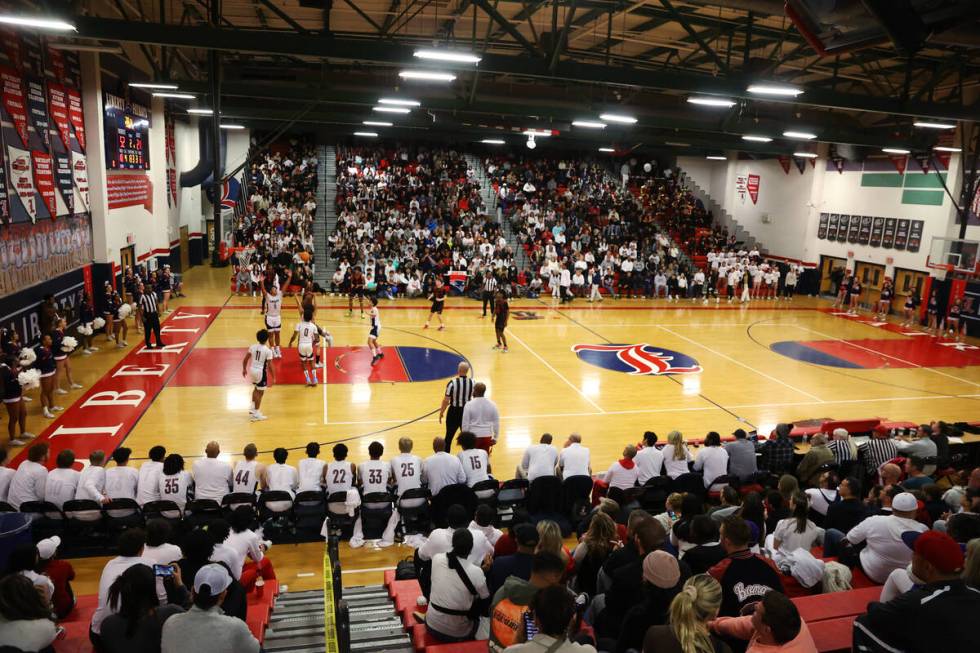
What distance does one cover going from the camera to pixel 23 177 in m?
13.6

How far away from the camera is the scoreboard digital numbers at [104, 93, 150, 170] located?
1866 centimetres

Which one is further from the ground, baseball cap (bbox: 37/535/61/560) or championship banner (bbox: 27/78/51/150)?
championship banner (bbox: 27/78/51/150)

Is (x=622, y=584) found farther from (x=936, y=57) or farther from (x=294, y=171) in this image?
(x=294, y=171)

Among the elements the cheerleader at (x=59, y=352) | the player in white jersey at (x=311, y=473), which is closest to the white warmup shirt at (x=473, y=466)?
the player in white jersey at (x=311, y=473)

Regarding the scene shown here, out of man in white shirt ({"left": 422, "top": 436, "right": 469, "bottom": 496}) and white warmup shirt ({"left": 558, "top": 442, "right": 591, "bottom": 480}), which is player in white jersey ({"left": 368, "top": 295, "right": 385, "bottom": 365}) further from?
white warmup shirt ({"left": 558, "top": 442, "right": 591, "bottom": 480})

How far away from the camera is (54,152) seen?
15.2 metres

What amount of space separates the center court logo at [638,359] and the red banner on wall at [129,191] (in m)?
13.6

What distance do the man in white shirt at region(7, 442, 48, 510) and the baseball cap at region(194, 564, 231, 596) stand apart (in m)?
4.64

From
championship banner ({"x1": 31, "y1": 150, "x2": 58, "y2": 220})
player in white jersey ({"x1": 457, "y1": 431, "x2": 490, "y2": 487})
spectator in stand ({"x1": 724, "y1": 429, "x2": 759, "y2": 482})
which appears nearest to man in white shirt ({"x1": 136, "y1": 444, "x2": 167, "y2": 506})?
player in white jersey ({"x1": 457, "y1": 431, "x2": 490, "y2": 487})

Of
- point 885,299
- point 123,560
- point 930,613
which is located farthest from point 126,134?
point 885,299

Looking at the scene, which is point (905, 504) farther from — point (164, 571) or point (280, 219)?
point (280, 219)

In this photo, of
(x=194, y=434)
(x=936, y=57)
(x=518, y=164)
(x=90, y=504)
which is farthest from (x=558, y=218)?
(x=90, y=504)

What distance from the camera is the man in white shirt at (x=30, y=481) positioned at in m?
7.33

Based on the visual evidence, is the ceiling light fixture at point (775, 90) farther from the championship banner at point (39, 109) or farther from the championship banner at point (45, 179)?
the championship banner at point (45, 179)
